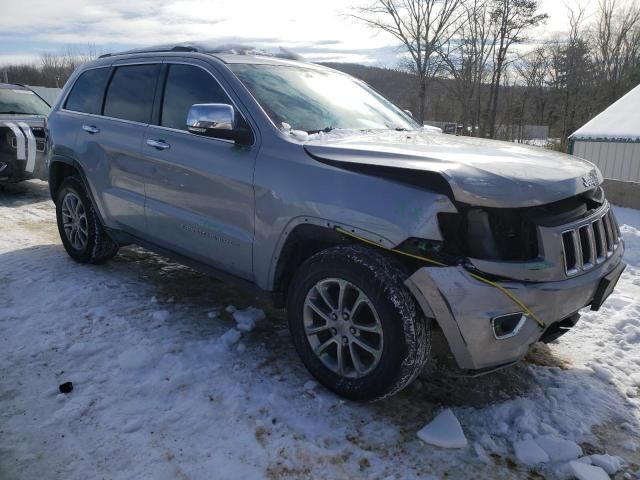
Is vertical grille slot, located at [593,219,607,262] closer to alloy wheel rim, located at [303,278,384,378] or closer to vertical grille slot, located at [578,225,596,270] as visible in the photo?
vertical grille slot, located at [578,225,596,270]

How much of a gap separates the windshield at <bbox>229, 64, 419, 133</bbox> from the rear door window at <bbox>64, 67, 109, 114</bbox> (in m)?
1.77

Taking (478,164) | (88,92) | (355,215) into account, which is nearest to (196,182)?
(355,215)

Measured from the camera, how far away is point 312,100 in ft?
11.5

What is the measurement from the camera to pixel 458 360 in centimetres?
247

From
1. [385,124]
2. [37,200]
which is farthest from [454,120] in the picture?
[385,124]

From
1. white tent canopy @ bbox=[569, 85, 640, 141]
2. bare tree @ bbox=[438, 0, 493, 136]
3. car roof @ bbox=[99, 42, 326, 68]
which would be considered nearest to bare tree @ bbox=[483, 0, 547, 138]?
bare tree @ bbox=[438, 0, 493, 136]

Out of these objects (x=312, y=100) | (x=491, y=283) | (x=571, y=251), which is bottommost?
(x=491, y=283)

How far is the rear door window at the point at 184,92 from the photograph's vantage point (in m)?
3.51

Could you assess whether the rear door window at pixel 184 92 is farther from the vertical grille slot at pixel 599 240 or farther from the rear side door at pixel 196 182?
the vertical grille slot at pixel 599 240

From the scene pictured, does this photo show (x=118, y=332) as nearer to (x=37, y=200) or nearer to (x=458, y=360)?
(x=458, y=360)

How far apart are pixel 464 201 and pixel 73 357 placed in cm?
249

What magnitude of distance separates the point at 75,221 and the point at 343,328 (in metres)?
3.28

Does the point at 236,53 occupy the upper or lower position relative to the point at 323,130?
upper

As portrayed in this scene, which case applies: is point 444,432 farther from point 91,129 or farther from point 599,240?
point 91,129
